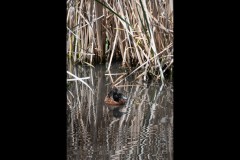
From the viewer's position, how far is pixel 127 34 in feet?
9.27

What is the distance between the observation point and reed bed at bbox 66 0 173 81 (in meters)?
2.77

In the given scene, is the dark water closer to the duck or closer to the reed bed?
the duck

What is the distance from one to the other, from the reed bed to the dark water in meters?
0.18

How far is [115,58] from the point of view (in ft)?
11.9

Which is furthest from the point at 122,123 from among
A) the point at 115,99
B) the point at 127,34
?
the point at 127,34

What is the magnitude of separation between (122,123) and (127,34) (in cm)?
108

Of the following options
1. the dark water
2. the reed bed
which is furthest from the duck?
the reed bed

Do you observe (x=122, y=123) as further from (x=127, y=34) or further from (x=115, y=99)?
(x=127, y=34)
